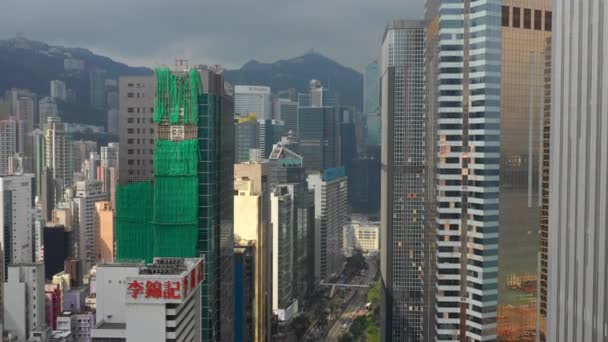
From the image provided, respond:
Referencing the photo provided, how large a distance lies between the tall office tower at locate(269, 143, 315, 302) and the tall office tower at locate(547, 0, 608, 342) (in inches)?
537

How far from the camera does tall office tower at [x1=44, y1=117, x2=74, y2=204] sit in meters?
18.6

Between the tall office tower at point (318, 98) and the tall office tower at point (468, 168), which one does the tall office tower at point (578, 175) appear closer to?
the tall office tower at point (468, 168)

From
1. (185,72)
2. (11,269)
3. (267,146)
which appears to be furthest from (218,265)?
(267,146)

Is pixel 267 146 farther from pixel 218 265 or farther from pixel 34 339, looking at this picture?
pixel 218 265

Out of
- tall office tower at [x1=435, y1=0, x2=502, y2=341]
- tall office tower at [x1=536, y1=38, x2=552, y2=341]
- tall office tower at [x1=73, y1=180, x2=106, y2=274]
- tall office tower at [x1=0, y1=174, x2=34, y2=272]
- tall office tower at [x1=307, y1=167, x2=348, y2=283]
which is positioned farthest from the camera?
tall office tower at [x1=307, y1=167, x2=348, y2=283]

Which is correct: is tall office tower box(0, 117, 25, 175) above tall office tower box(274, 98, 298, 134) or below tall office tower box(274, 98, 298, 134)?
below

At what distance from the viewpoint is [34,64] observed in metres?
15.5

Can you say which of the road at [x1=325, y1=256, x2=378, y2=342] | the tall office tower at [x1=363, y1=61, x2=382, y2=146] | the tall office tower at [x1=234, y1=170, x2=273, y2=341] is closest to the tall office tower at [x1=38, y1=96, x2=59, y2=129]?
the tall office tower at [x1=234, y1=170, x2=273, y2=341]

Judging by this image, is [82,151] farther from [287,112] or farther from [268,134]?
[287,112]

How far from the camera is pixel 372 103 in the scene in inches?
728

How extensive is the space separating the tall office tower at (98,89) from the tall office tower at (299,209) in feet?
16.6

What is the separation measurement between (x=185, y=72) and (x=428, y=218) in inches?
144

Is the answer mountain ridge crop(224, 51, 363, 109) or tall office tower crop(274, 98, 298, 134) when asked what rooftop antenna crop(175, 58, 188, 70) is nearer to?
mountain ridge crop(224, 51, 363, 109)

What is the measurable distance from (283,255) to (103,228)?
459cm
